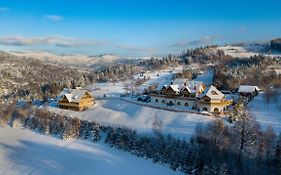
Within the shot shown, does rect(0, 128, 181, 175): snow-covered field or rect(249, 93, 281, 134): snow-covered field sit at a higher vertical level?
rect(249, 93, 281, 134): snow-covered field

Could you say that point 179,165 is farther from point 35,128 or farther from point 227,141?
point 35,128

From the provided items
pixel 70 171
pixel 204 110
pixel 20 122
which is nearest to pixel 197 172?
pixel 70 171

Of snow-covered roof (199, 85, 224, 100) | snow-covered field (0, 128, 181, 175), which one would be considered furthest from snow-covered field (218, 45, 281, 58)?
snow-covered field (0, 128, 181, 175)

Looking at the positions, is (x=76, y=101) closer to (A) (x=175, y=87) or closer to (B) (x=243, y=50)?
(A) (x=175, y=87)

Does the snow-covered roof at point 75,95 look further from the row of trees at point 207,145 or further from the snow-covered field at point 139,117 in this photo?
the row of trees at point 207,145

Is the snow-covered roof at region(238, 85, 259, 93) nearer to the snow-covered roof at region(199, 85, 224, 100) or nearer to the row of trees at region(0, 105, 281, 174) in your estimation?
the snow-covered roof at region(199, 85, 224, 100)

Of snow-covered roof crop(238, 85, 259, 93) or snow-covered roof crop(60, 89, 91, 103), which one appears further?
snow-covered roof crop(238, 85, 259, 93)

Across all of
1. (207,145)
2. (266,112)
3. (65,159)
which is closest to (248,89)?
(266,112)
